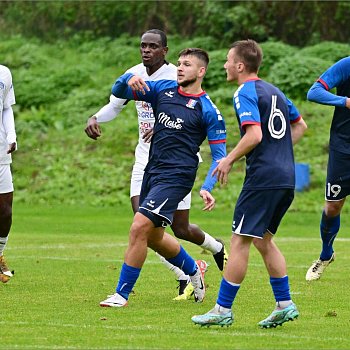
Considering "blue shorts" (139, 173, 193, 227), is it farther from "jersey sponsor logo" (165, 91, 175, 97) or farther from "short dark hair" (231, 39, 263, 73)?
"short dark hair" (231, 39, 263, 73)

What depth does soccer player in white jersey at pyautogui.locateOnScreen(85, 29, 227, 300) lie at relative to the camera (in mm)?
10723

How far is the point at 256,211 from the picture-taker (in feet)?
27.5

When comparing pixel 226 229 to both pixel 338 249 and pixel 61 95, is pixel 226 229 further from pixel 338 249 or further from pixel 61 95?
pixel 61 95

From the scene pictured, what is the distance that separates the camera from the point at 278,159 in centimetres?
847

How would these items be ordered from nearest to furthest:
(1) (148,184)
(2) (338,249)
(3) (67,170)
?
1. (1) (148,184)
2. (2) (338,249)
3. (3) (67,170)

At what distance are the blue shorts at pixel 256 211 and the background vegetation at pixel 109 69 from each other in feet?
46.6

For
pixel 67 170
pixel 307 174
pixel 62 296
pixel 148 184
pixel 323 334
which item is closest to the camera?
pixel 323 334

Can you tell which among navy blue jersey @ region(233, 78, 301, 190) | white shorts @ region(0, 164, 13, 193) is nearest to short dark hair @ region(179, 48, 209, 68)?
navy blue jersey @ region(233, 78, 301, 190)

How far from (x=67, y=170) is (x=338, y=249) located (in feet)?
34.7

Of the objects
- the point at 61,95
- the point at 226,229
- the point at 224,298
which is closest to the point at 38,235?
the point at 226,229

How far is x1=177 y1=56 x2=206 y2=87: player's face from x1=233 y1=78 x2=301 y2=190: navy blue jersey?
4.24 feet

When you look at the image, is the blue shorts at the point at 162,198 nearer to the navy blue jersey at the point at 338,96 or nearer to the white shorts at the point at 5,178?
the navy blue jersey at the point at 338,96

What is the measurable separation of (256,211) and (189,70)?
186 centimetres

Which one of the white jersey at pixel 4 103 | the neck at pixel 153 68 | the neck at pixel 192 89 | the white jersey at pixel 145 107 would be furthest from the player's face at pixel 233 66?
the white jersey at pixel 4 103
